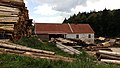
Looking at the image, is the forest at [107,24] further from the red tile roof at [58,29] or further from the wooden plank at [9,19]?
the wooden plank at [9,19]

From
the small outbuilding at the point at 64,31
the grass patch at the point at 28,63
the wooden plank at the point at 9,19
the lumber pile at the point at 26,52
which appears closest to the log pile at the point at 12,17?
the wooden plank at the point at 9,19

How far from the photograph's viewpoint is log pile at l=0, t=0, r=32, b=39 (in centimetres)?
1566

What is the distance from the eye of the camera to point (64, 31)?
4984cm

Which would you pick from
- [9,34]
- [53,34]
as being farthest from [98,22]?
[9,34]

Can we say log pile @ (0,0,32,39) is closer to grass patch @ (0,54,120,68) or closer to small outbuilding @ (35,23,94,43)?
grass patch @ (0,54,120,68)

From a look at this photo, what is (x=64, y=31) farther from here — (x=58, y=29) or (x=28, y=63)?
(x=28, y=63)

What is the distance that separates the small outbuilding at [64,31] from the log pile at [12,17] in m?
28.5

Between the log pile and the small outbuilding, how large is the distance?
93.4 ft

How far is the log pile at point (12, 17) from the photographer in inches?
617

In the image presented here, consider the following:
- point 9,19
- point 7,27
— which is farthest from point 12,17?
point 7,27

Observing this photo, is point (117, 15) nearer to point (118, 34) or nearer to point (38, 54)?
point (118, 34)

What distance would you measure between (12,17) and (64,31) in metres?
33.8

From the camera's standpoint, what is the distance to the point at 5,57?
36.8 ft

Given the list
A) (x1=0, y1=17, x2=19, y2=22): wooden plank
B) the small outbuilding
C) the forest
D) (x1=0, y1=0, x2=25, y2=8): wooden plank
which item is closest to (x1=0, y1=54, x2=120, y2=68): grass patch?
(x1=0, y1=17, x2=19, y2=22): wooden plank
